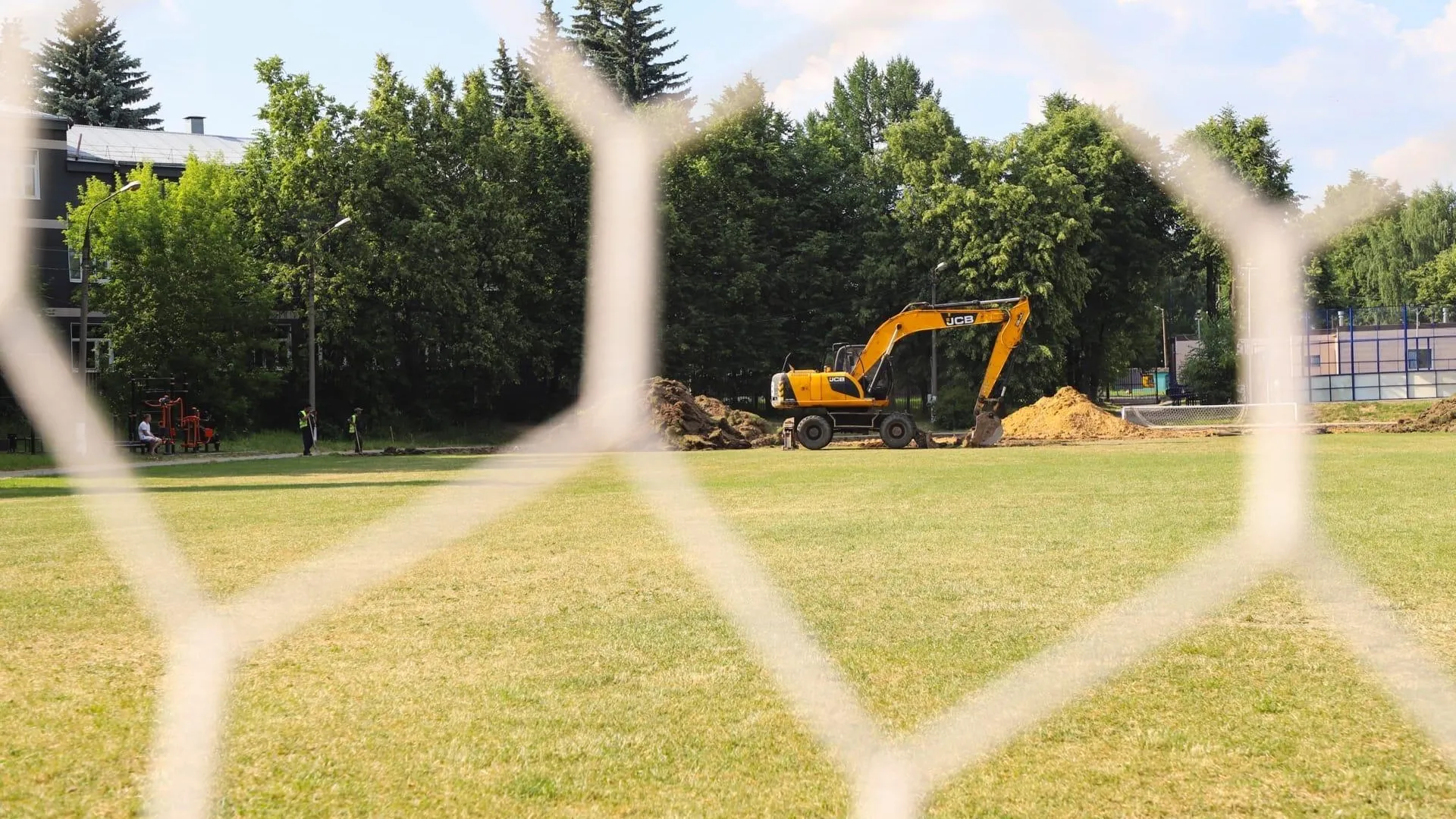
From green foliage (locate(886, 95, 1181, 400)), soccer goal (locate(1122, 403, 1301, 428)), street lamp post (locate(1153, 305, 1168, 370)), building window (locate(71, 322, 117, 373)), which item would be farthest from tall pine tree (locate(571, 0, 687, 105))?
street lamp post (locate(1153, 305, 1168, 370))

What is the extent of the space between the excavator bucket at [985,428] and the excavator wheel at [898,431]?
164 centimetres

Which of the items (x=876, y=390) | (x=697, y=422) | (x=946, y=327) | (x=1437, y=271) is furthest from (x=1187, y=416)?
(x=1437, y=271)

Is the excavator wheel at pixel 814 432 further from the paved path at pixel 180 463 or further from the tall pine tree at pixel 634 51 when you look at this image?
the tall pine tree at pixel 634 51

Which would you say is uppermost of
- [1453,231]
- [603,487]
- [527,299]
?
[527,299]

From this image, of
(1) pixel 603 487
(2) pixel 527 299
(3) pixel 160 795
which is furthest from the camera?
(2) pixel 527 299

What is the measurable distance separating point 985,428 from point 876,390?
9.51ft

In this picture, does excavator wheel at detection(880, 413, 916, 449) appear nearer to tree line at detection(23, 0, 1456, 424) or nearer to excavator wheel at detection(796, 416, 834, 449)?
excavator wheel at detection(796, 416, 834, 449)

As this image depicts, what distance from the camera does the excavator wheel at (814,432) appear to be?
32656mm

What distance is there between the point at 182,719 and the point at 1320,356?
163 ft

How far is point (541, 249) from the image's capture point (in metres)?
47.3

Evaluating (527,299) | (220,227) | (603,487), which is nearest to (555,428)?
(527,299)

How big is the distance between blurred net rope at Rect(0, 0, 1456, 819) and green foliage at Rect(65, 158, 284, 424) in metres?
27.6

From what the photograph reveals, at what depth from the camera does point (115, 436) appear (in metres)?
35.7

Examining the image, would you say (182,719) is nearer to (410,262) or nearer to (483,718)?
(483,718)
